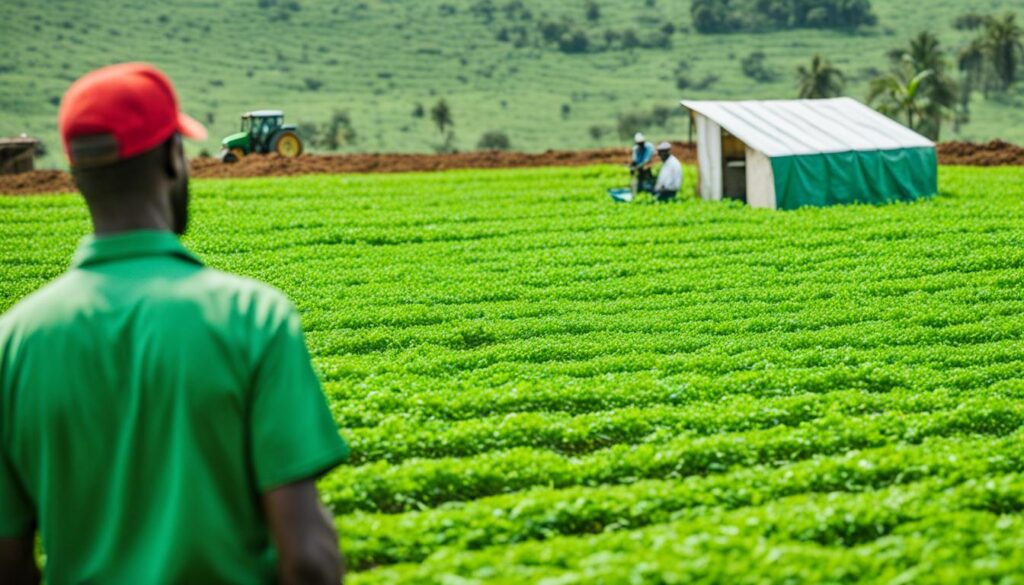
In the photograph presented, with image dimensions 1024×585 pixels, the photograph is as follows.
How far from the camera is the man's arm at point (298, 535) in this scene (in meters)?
3.30

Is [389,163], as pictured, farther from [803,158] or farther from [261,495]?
Result: [261,495]

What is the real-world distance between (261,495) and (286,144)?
42.2 metres

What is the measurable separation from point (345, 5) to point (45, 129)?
52050 mm

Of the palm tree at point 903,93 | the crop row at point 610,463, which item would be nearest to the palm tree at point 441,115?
the palm tree at point 903,93

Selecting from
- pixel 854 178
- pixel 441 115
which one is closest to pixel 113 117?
pixel 854 178

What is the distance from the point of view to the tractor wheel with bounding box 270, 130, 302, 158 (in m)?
43.9

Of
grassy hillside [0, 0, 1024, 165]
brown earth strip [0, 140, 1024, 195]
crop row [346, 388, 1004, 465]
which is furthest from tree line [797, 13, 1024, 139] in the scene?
crop row [346, 388, 1004, 465]

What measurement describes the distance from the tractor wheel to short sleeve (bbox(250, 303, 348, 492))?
4171cm

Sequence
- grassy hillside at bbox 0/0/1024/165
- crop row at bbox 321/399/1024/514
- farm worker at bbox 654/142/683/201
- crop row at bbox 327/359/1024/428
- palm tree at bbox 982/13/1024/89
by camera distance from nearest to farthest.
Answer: crop row at bbox 321/399/1024/514 → crop row at bbox 327/359/1024/428 → farm worker at bbox 654/142/683/201 → grassy hillside at bbox 0/0/1024/165 → palm tree at bbox 982/13/1024/89

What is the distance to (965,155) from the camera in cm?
4088

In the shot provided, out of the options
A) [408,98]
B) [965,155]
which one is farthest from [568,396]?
[408,98]

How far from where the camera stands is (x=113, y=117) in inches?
133

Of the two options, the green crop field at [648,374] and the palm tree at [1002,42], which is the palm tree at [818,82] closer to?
the palm tree at [1002,42]

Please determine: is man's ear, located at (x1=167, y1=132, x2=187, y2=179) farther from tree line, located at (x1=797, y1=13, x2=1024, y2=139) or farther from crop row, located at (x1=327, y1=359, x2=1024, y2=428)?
tree line, located at (x1=797, y1=13, x2=1024, y2=139)
